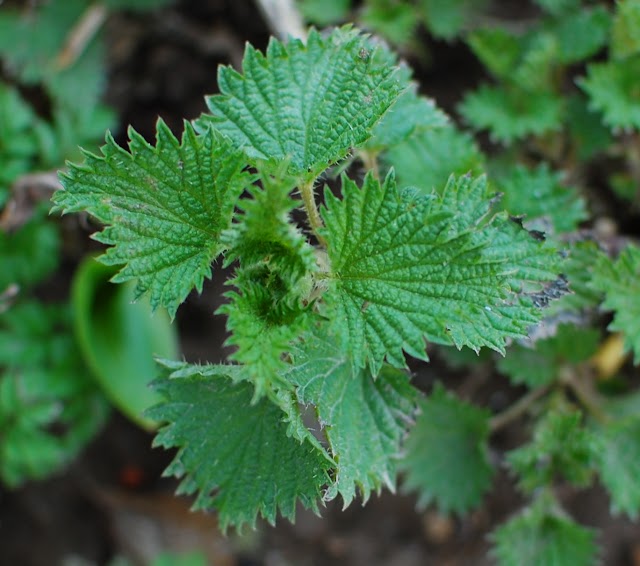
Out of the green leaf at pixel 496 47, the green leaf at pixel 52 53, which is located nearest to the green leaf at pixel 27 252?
the green leaf at pixel 52 53

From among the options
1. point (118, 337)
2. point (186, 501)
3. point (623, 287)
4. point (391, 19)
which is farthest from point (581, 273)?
point (186, 501)

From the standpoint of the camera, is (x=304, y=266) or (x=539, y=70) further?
(x=539, y=70)

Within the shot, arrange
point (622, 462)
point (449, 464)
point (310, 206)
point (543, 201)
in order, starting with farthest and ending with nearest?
point (449, 464)
point (622, 462)
point (543, 201)
point (310, 206)

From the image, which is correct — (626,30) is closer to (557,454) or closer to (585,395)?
(585,395)

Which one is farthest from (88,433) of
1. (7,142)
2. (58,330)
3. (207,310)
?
(7,142)

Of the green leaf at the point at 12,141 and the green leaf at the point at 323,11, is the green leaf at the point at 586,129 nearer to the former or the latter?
the green leaf at the point at 323,11

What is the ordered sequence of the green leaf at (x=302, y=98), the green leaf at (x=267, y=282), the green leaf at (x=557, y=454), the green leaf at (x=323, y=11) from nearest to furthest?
the green leaf at (x=267, y=282)
the green leaf at (x=302, y=98)
the green leaf at (x=557, y=454)
the green leaf at (x=323, y=11)
